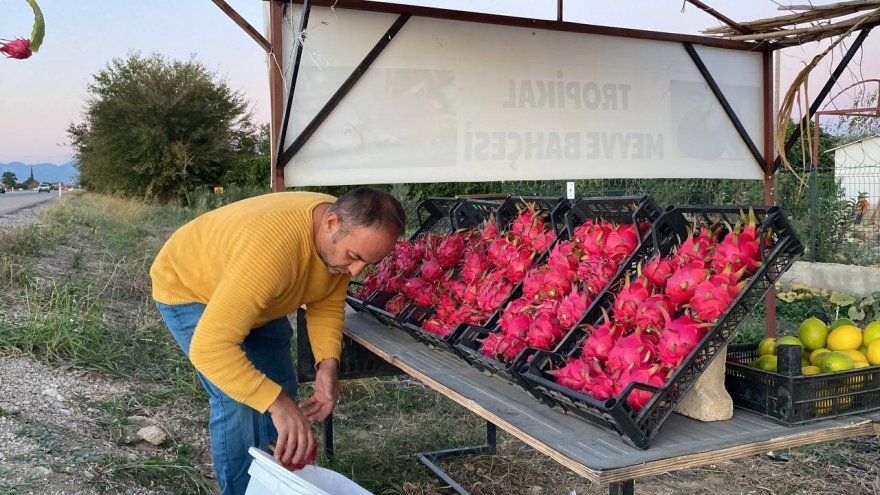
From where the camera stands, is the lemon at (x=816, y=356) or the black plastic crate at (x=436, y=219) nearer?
the lemon at (x=816, y=356)

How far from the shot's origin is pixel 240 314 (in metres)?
1.96

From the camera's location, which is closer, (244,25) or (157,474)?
(244,25)

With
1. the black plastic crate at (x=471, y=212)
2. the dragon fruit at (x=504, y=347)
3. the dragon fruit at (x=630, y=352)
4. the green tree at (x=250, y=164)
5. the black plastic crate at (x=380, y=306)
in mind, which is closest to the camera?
the dragon fruit at (x=630, y=352)

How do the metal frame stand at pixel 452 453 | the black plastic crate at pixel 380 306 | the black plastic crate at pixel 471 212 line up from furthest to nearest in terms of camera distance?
the metal frame stand at pixel 452 453 < the black plastic crate at pixel 471 212 < the black plastic crate at pixel 380 306

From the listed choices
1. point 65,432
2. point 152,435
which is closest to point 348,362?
point 152,435

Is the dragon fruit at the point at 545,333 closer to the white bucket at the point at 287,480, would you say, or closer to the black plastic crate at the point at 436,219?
the white bucket at the point at 287,480

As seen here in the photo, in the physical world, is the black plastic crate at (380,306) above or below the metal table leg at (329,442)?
above

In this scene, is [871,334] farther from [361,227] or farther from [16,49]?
[16,49]

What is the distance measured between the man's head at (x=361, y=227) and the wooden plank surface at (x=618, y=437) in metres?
0.48

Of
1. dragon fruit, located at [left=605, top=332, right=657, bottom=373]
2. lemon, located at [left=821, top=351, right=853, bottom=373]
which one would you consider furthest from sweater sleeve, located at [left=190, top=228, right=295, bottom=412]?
lemon, located at [left=821, top=351, right=853, bottom=373]

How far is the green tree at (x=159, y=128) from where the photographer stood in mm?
22625

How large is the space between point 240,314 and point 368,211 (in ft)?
1.44

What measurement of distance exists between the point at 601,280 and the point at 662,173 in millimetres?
2414

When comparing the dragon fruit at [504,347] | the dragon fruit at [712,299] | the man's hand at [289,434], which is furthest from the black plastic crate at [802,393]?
the man's hand at [289,434]
